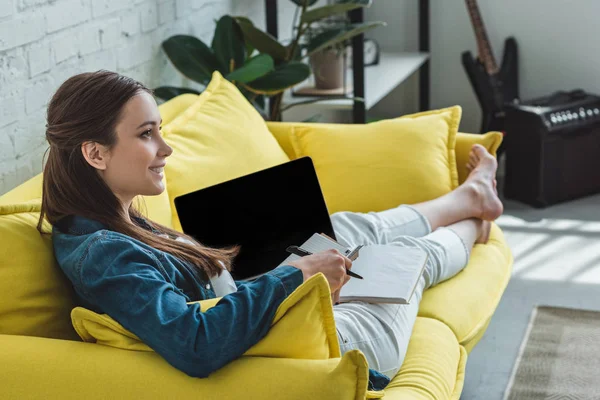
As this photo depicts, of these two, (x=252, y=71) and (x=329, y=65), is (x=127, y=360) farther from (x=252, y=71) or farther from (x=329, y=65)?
(x=329, y=65)

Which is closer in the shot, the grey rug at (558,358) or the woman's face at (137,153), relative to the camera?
the woman's face at (137,153)

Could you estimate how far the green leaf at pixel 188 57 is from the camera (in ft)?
8.86

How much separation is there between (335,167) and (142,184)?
908mm

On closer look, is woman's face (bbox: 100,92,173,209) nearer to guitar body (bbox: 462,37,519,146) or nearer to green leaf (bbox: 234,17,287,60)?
green leaf (bbox: 234,17,287,60)

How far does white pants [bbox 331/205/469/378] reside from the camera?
1644 mm

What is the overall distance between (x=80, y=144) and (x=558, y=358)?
1.49 meters

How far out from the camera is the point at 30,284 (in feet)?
4.75

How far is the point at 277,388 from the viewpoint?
1.23m

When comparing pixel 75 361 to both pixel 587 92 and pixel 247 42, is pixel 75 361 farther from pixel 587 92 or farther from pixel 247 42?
pixel 587 92

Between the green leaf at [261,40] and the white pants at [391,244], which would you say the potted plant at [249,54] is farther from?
the white pants at [391,244]

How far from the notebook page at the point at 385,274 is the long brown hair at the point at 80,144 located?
453 mm

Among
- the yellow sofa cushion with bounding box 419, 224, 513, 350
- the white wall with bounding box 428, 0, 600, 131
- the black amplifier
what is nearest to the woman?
the yellow sofa cushion with bounding box 419, 224, 513, 350

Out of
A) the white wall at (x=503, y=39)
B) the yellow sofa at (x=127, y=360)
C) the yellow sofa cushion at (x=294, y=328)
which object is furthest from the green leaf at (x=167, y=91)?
the white wall at (x=503, y=39)

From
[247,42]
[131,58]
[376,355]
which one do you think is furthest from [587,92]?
[376,355]
